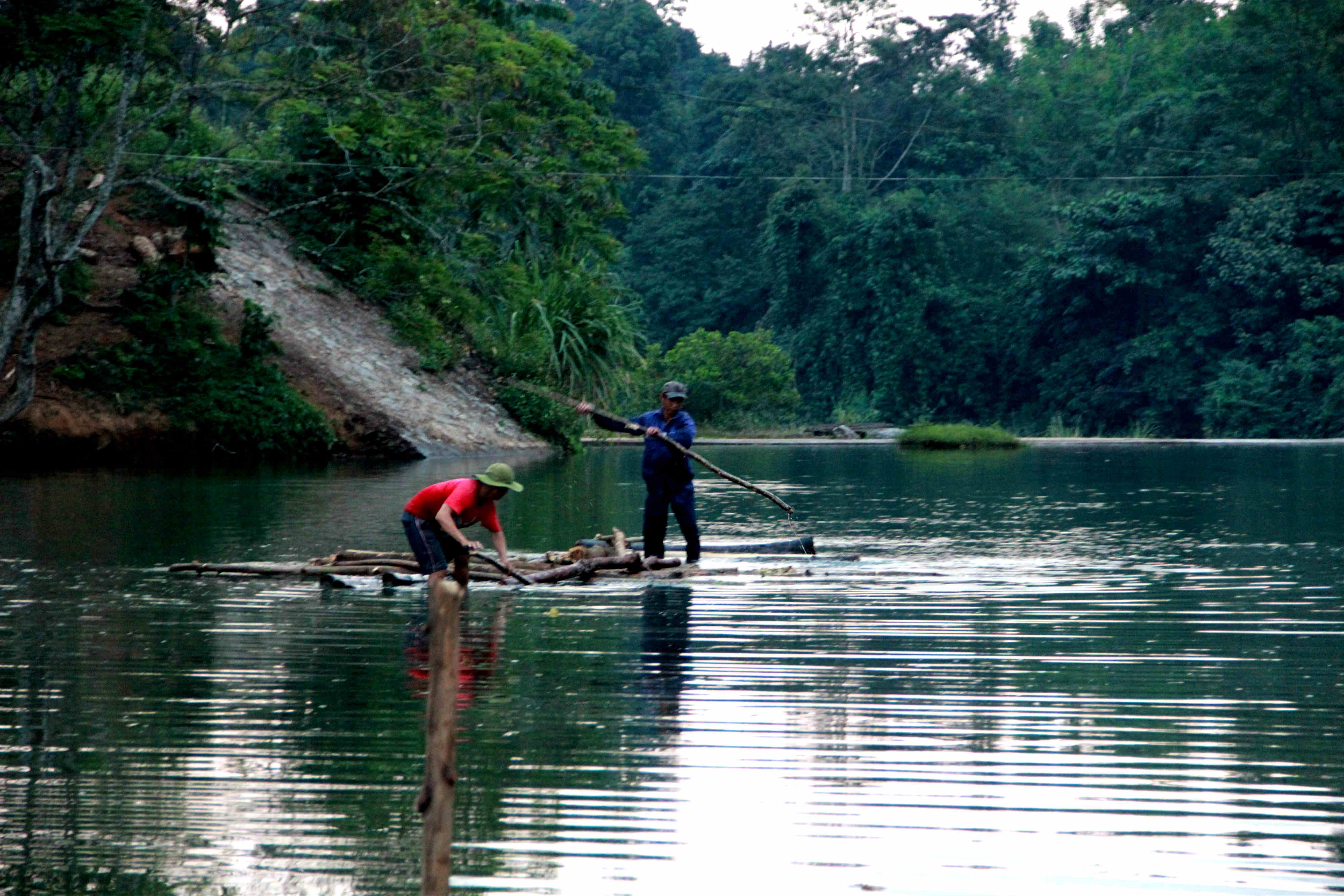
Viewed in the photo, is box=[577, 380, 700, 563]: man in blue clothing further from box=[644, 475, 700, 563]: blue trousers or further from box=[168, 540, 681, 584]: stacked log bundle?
box=[168, 540, 681, 584]: stacked log bundle

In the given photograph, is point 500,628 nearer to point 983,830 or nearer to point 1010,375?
point 983,830

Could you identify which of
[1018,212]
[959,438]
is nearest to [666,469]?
[959,438]

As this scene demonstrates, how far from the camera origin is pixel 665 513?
543 inches

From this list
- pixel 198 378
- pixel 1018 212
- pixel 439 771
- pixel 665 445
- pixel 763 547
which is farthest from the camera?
pixel 1018 212

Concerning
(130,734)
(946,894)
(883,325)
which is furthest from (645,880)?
(883,325)

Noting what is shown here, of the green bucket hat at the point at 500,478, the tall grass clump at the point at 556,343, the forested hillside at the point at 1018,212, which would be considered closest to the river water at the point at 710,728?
the green bucket hat at the point at 500,478

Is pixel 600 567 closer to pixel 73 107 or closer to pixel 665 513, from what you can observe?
pixel 665 513

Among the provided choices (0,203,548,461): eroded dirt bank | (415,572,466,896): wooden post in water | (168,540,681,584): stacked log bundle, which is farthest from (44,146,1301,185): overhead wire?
(415,572,466,896): wooden post in water

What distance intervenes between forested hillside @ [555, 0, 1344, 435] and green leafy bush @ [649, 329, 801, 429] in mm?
5471

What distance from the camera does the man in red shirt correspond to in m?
10.7

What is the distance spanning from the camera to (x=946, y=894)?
5.04 meters

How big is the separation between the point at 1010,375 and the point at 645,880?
177 feet

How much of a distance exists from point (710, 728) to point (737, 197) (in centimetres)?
5759

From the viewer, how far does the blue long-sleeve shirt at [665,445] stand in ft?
43.8
